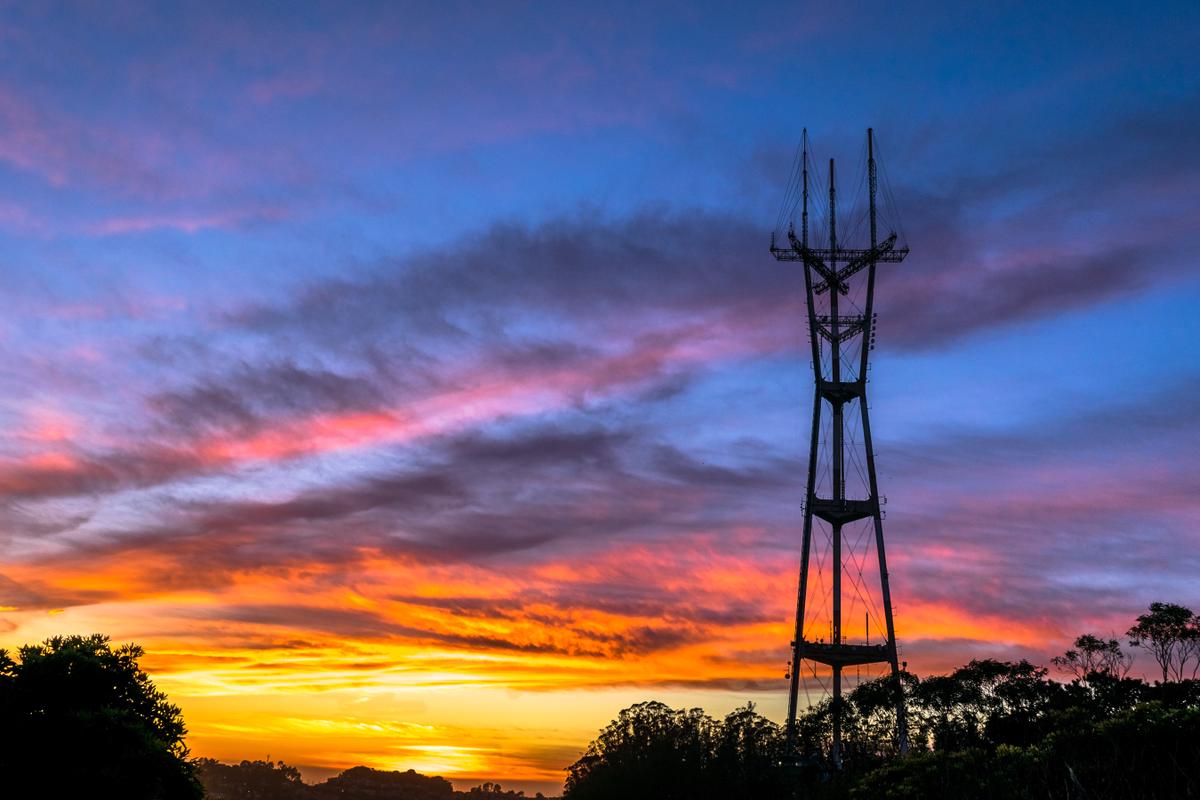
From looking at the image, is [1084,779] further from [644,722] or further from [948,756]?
[644,722]

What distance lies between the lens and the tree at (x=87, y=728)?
43.2 m

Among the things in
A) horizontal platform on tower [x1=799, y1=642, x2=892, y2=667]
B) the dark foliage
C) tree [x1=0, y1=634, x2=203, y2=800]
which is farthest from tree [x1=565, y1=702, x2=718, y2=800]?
tree [x1=0, y1=634, x2=203, y2=800]

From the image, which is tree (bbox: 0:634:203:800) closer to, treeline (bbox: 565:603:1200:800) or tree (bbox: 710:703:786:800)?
treeline (bbox: 565:603:1200:800)

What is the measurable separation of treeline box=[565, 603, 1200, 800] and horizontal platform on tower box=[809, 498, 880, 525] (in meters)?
14.8

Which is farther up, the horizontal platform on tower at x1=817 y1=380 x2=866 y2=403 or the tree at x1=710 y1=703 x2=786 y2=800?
the horizontal platform on tower at x1=817 y1=380 x2=866 y2=403

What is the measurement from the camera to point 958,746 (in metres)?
86.1

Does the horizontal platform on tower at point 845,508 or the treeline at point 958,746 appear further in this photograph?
the horizontal platform on tower at point 845,508

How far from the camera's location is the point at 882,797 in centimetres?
5706

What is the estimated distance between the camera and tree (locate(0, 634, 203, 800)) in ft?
142

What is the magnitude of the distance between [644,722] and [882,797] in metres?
78.9

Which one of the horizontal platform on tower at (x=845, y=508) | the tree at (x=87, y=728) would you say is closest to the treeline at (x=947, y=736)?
the tree at (x=87, y=728)

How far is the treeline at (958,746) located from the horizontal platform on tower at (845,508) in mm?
14768

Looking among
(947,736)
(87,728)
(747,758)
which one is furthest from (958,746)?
(87,728)

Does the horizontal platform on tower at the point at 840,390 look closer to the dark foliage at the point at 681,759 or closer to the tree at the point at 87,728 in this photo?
the dark foliage at the point at 681,759
